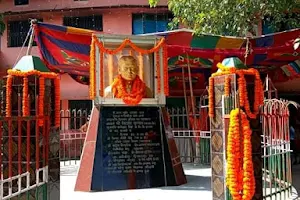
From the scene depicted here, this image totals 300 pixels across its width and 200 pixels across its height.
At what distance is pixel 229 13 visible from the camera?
34.4 ft

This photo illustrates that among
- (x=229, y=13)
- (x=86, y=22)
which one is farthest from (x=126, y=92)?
(x=86, y=22)

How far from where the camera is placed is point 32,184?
494cm

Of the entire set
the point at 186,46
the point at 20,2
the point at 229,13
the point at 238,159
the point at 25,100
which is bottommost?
the point at 238,159

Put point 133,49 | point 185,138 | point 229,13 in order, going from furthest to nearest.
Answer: point 185,138, point 229,13, point 133,49

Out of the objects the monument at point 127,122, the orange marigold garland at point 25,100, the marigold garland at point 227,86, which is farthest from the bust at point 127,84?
the orange marigold garland at point 25,100

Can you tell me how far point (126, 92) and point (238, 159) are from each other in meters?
3.36

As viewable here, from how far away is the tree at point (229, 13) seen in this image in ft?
32.1

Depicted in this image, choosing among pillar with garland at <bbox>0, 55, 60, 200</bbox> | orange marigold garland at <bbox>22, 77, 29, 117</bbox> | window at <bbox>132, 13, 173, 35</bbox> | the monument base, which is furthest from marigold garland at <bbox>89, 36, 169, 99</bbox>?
window at <bbox>132, 13, 173, 35</bbox>

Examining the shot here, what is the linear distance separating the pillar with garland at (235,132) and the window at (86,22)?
529 inches

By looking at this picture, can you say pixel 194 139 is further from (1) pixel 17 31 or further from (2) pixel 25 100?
(1) pixel 17 31

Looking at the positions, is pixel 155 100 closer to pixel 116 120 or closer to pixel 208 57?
pixel 116 120

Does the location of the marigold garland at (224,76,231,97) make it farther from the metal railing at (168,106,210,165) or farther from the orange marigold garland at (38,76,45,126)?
the metal railing at (168,106,210,165)

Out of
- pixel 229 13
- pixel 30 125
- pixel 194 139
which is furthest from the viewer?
pixel 194 139

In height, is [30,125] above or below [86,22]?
below
